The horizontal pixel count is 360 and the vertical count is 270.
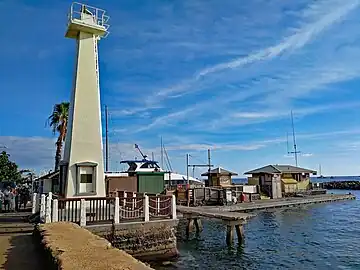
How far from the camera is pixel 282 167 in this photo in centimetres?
5300

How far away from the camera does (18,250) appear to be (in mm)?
10016

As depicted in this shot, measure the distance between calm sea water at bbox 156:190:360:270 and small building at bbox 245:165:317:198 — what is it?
16.0 metres

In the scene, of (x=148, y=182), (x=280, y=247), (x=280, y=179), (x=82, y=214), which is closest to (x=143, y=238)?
(x=82, y=214)

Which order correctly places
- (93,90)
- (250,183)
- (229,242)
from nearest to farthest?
1. (93,90)
2. (229,242)
3. (250,183)

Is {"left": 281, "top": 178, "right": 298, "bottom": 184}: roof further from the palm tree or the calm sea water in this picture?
the palm tree

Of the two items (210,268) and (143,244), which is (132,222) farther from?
(210,268)

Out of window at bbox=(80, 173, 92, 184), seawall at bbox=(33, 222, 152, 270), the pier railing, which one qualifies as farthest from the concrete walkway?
window at bbox=(80, 173, 92, 184)

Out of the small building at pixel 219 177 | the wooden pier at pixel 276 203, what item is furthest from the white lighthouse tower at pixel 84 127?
the small building at pixel 219 177

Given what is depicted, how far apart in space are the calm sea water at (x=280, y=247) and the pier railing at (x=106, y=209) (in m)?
2.43

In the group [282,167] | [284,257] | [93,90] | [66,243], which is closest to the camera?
[66,243]

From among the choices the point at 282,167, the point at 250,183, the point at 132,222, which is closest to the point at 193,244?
the point at 132,222

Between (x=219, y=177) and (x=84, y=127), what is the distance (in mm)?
28067

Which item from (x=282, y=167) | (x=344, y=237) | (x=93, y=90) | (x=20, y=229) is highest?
(x=93, y=90)

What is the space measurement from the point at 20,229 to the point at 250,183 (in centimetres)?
3802
